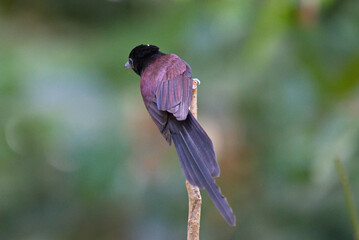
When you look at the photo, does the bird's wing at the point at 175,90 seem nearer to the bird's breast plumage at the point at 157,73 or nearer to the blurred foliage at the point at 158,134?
the bird's breast plumage at the point at 157,73

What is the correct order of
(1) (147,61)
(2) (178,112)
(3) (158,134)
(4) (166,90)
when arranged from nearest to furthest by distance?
(2) (178,112), (4) (166,90), (1) (147,61), (3) (158,134)

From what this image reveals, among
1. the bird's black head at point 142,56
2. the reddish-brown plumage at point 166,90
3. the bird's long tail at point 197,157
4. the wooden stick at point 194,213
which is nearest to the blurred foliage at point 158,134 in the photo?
the bird's black head at point 142,56

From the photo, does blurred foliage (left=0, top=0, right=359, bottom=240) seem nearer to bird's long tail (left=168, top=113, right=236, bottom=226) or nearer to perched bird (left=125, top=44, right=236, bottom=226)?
perched bird (left=125, top=44, right=236, bottom=226)

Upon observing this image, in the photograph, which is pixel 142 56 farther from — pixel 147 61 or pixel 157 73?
pixel 157 73

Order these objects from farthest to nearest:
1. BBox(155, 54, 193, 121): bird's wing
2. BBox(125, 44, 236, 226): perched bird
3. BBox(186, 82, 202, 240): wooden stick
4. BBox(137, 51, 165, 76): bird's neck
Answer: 1. BBox(137, 51, 165, 76): bird's neck
2. BBox(155, 54, 193, 121): bird's wing
3. BBox(125, 44, 236, 226): perched bird
4. BBox(186, 82, 202, 240): wooden stick

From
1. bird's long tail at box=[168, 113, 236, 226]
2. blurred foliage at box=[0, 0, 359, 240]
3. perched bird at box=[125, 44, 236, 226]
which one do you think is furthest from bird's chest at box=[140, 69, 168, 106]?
blurred foliage at box=[0, 0, 359, 240]

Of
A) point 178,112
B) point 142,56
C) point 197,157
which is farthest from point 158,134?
point 197,157

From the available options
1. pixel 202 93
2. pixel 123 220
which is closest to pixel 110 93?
pixel 202 93
